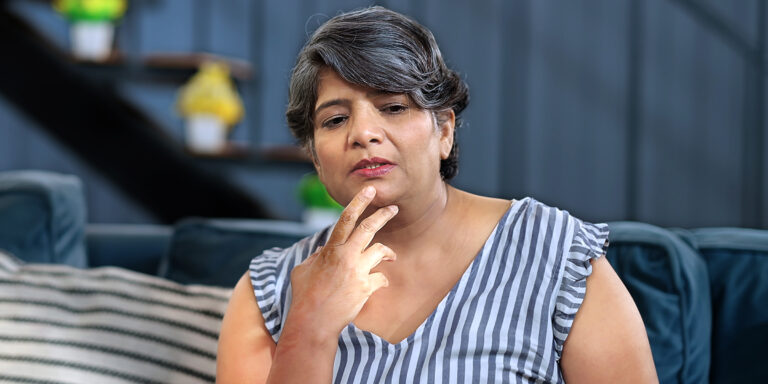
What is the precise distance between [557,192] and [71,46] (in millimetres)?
2646

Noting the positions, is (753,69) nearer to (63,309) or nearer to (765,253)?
(765,253)

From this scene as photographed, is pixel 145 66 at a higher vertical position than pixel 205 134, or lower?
higher

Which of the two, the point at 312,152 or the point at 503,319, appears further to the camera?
the point at 312,152

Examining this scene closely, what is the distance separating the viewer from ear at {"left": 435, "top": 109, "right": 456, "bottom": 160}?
3.53ft

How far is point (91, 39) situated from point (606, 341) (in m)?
2.95

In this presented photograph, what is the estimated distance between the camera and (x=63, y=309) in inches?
52.3

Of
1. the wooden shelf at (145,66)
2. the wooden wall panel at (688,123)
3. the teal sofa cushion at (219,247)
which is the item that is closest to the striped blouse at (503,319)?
the teal sofa cushion at (219,247)

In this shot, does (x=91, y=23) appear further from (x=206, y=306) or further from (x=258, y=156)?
(x=206, y=306)

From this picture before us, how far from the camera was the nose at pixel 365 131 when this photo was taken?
98 centimetres

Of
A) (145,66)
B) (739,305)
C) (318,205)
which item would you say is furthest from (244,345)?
(145,66)

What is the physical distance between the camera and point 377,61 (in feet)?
3.24

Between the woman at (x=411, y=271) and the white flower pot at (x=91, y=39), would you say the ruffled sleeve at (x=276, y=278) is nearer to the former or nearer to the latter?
the woman at (x=411, y=271)

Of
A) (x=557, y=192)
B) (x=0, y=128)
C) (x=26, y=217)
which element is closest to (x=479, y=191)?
(x=557, y=192)

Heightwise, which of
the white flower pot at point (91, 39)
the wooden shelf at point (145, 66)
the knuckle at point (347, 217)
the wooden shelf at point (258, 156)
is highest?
the white flower pot at point (91, 39)
